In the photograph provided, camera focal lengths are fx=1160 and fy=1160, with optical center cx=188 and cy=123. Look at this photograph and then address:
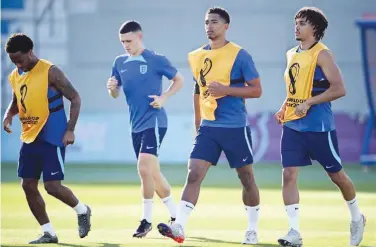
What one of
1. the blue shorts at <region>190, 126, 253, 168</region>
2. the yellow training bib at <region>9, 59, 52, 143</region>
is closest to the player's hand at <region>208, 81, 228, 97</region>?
the blue shorts at <region>190, 126, 253, 168</region>

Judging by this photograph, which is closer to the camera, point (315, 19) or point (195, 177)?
point (195, 177)

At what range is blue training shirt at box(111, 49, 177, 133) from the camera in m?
13.0

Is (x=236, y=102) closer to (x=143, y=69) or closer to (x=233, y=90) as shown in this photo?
(x=233, y=90)

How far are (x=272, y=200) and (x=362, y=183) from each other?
4.31 m

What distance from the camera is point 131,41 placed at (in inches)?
Answer: 515

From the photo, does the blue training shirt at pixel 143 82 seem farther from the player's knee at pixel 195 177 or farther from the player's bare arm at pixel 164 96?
the player's knee at pixel 195 177

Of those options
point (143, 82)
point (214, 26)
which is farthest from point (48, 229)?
point (214, 26)

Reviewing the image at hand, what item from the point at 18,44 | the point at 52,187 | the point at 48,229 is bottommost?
the point at 48,229

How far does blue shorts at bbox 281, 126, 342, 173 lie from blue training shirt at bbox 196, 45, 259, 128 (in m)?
0.54

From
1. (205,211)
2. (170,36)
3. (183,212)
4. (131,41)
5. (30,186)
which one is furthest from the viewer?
(170,36)

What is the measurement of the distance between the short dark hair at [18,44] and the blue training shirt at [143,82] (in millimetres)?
1637

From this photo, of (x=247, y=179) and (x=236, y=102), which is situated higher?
(x=236, y=102)

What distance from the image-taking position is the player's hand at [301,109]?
11.1 meters

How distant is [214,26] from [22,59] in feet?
6.56
